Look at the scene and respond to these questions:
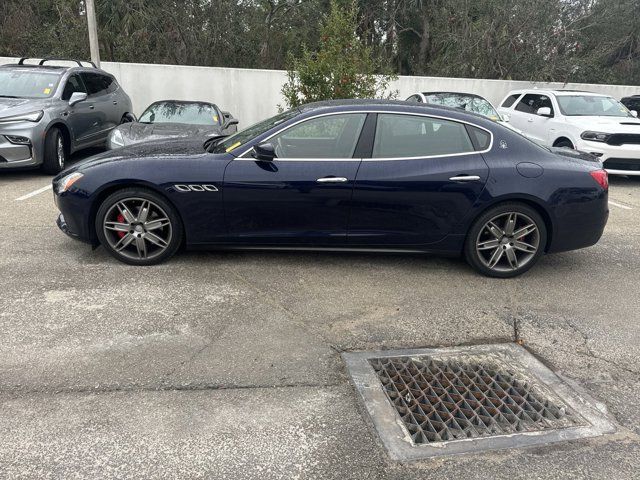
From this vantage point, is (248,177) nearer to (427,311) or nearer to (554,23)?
(427,311)

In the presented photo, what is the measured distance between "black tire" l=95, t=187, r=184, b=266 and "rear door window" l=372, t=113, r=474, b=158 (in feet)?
6.36

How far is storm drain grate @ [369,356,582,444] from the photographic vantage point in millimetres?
2699

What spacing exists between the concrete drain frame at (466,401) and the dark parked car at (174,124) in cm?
521

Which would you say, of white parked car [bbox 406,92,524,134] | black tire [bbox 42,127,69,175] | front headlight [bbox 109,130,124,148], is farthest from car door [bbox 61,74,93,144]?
white parked car [bbox 406,92,524,134]

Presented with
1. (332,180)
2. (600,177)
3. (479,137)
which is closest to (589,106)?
(600,177)

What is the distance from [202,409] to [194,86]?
13.5 metres

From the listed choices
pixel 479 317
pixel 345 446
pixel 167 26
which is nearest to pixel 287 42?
pixel 167 26

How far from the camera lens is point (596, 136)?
9109mm

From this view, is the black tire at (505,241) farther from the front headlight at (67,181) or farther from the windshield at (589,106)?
the windshield at (589,106)

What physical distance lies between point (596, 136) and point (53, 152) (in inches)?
363

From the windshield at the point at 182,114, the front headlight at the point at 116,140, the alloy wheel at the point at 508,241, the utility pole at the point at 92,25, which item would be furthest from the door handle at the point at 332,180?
the utility pole at the point at 92,25

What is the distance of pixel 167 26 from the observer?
1659 centimetres

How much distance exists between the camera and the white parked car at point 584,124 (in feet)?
29.8

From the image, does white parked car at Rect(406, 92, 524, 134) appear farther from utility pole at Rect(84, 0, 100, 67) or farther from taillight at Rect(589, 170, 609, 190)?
utility pole at Rect(84, 0, 100, 67)
